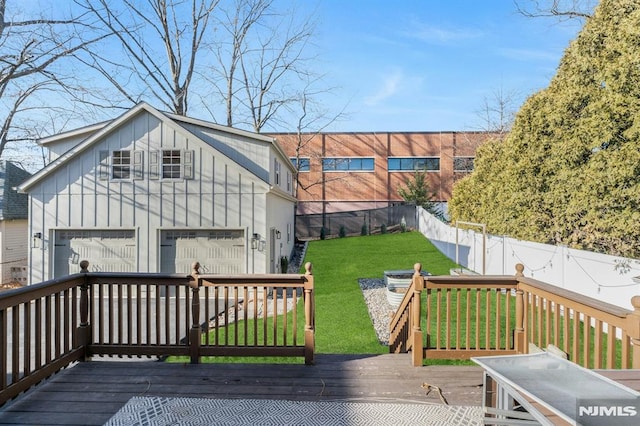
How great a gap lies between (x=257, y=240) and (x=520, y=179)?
7444mm

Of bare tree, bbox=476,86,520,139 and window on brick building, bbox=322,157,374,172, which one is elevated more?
bare tree, bbox=476,86,520,139

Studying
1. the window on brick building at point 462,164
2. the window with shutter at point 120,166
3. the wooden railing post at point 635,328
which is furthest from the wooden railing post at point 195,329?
the window on brick building at point 462,164

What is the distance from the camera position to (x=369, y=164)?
2667 centimetres

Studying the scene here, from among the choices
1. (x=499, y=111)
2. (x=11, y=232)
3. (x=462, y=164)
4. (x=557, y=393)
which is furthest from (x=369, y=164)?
(x=557, y=393)

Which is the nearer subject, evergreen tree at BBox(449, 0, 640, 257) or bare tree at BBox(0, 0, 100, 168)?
evergreen tree at BBox(449, 0, 640, 257)

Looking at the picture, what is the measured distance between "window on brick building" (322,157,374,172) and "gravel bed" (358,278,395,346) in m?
15.6

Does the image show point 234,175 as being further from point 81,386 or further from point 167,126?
point 81,386

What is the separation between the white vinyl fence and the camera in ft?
19.8

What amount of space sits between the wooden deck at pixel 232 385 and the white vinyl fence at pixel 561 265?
384cm

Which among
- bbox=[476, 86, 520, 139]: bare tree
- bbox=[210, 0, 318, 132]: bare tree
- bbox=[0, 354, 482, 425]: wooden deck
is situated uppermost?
bbox=[210, 0, 318, 132]: bare tree

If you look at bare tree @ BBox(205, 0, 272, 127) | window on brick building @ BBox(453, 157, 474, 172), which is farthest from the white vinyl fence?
bare tree @ BBox(205, 0, 272, 127)

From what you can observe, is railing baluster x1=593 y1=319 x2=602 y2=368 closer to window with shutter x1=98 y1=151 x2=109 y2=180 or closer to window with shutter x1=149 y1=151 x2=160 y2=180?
window with shutter x1=149 y1=151 x2=160 y2=180

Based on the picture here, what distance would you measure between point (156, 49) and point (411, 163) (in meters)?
18.0

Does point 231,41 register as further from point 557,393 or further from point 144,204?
point 557,393
